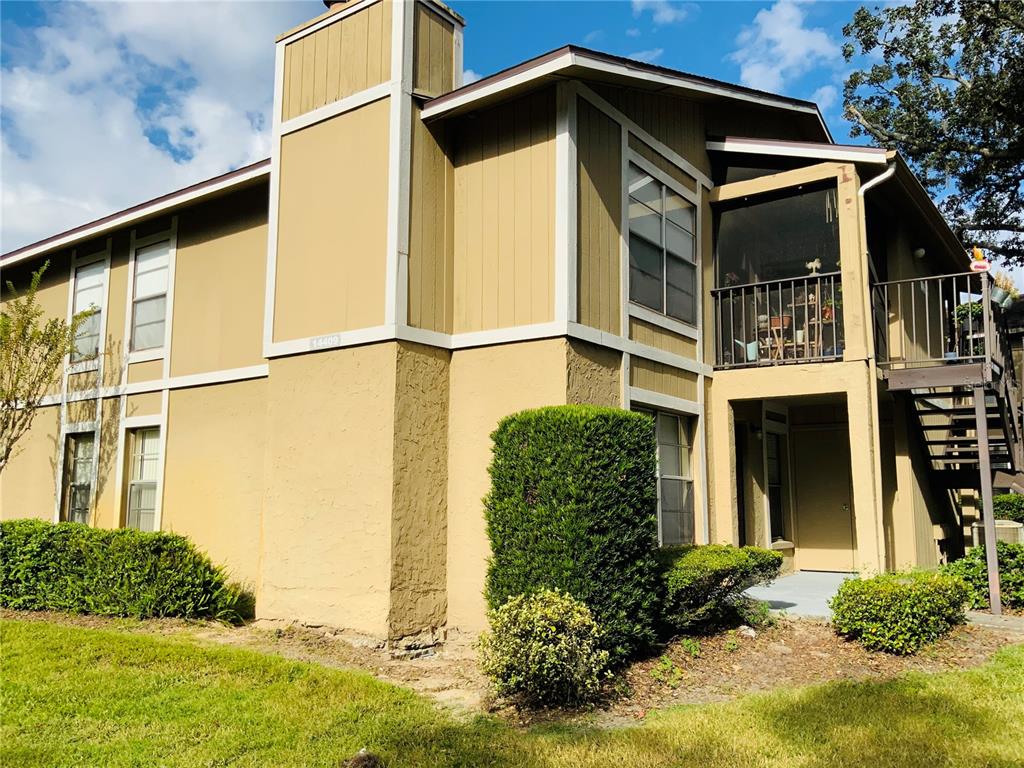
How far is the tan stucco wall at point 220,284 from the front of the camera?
10508 millimetres

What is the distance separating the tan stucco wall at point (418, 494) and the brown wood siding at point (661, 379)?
2221 mm

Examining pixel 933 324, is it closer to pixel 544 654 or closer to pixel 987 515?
pixel 987 515

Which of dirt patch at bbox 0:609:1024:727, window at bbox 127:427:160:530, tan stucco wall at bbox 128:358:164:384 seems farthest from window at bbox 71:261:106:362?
dirt patch at bbox 0:609:1024:727

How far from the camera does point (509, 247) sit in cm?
835

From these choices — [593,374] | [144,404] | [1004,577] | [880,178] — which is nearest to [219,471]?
[144,404]

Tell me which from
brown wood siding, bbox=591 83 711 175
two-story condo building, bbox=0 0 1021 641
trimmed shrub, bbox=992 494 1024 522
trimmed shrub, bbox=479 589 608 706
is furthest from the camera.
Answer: trimmed shrub, bbox=992 494 1024 522

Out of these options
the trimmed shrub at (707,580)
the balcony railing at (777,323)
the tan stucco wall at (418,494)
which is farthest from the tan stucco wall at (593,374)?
the balcony railing at (777,323)

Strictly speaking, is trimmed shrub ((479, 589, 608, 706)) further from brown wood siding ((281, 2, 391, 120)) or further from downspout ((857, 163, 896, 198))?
downspout ((857, 163, 896, 198))

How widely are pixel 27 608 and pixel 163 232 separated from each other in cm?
553

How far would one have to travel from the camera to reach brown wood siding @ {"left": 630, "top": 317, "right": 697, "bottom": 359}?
9.12 metres

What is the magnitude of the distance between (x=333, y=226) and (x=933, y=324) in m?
11.2

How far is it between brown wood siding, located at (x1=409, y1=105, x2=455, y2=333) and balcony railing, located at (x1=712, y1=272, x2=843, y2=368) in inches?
166

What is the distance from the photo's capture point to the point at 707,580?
7199 millimetres

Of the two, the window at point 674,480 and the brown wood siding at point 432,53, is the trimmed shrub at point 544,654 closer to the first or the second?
the window at point 674,480
